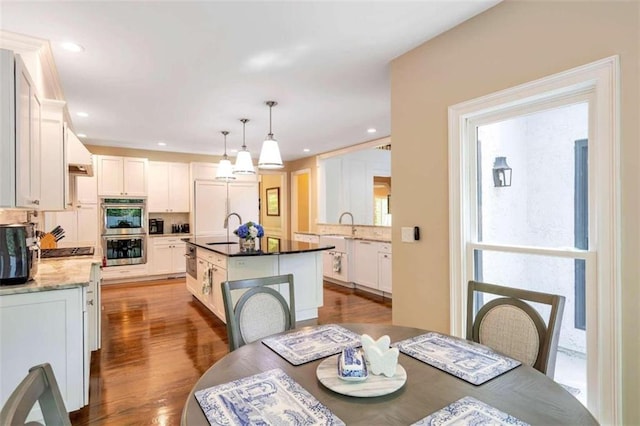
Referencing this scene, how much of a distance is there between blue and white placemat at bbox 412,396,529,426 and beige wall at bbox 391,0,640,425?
3.58 ft

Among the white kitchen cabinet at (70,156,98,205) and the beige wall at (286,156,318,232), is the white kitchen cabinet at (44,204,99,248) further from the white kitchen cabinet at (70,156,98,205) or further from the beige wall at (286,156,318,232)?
the beige wall at (286,156,318,232)

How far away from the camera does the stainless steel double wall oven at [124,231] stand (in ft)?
20.2

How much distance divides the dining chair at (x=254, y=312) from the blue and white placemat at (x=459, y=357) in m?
0.67

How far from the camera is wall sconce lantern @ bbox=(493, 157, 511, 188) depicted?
2.27 m

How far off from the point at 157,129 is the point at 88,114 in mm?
951

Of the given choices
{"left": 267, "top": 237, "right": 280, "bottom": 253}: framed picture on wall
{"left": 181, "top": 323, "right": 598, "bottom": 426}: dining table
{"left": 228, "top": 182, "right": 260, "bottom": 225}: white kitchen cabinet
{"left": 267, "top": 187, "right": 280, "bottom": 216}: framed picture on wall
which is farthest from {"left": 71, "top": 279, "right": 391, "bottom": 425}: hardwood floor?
{"left": 267, "top": 187, "right": 280, "bottom": 216}: framed picture on wall

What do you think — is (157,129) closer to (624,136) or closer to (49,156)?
(49,156)

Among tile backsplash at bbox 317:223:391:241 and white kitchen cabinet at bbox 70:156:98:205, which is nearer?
tile backsplash at bbox 317:223:391:241

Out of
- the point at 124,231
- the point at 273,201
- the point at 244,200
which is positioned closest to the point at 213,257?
the point at 124,231

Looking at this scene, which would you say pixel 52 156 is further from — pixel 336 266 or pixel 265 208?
pixel 265 208

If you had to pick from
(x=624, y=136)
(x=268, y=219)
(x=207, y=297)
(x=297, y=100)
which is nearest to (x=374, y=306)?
(x=207, y=297)

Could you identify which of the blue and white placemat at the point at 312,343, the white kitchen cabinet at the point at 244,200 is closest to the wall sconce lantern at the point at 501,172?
the blue and white placemat at the point at 312,343

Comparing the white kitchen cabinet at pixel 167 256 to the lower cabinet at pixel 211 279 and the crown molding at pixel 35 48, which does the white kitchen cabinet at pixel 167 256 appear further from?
the crown molding at pixel 35 48

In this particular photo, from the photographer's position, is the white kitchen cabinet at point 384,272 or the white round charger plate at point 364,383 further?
the white kitchen cabinet at point 384,272
